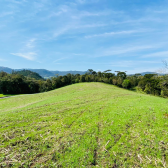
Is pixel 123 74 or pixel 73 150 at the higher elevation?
pixel 123 74

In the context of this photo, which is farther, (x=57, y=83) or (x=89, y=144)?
(x=57, y=83)

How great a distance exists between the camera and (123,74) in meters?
96.8

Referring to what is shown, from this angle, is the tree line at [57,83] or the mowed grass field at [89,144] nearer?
the mowed grass field at [89,144]

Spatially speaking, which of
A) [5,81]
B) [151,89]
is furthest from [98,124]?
[5,81]

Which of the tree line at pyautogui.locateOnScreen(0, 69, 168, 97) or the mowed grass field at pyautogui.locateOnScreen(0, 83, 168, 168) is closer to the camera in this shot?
the mowed grass field at pyautogui.locateOnScreen(0, 83, 168, 168)

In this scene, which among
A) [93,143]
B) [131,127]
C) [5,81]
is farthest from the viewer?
[5,81]

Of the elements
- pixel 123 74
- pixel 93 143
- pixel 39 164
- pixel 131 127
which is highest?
pixel 123 74

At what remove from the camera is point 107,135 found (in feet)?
26.3

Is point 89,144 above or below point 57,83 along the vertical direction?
below

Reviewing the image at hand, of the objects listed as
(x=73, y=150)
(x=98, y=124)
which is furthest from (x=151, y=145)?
(x=73, y=150)

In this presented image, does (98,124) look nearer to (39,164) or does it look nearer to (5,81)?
(39,164)

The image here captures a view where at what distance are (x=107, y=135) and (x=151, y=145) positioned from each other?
9.88ft

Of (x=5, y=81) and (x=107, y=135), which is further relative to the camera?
(x=5, y=81)

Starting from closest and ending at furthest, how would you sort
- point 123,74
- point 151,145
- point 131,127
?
point 151,145, point 131,127, point 123,74
